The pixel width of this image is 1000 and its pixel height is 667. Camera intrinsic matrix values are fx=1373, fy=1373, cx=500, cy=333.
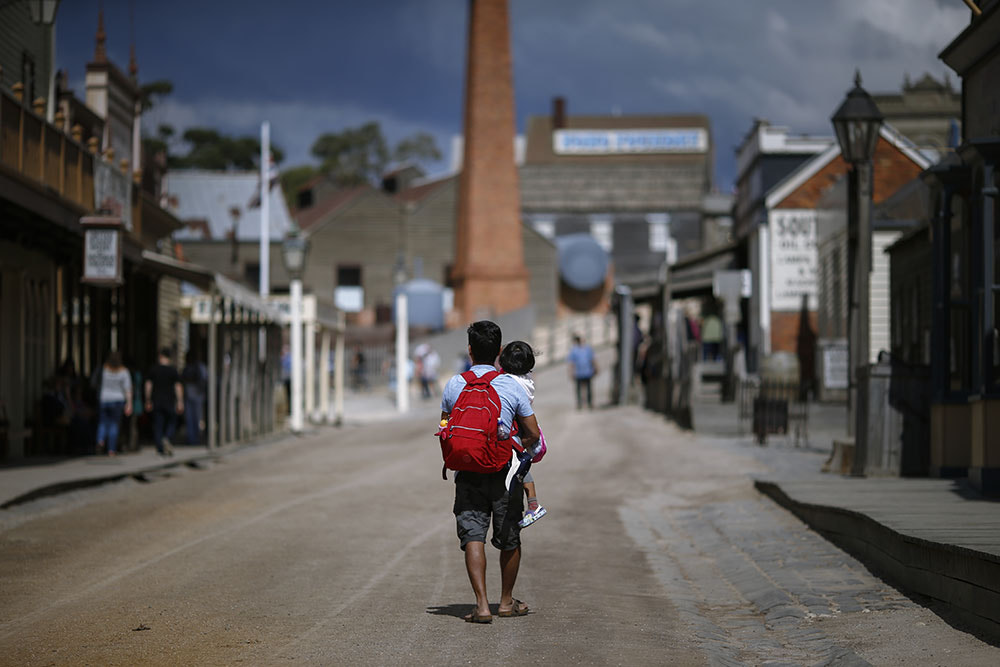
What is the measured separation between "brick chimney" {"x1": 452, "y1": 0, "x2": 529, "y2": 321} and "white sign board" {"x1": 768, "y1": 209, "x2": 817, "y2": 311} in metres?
24.5

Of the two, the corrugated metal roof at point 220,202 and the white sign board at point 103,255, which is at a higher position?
the corrugated metal roof at point 220,202

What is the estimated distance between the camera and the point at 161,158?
111ft

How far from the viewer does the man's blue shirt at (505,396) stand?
7.64m

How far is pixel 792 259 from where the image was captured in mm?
33031

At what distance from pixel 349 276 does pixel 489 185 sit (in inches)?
547

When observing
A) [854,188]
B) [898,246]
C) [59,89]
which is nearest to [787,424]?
[898,246]

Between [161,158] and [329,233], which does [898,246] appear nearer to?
[161,158]

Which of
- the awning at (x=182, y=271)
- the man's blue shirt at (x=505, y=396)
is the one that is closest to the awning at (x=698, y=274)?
the awning at (x=182, y=271)

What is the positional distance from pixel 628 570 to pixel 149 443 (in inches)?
647

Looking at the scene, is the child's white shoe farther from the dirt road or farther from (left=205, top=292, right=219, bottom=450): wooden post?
(left=205, top=292, right=219, bottom=450): wooden post

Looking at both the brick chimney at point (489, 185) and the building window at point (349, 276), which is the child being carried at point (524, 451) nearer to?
the brick chimney at point (489, 185)

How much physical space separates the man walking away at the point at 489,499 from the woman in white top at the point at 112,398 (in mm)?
12852

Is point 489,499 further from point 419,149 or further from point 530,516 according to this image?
point 419,149

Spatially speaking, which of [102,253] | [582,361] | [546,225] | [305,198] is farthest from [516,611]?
[305,198]
